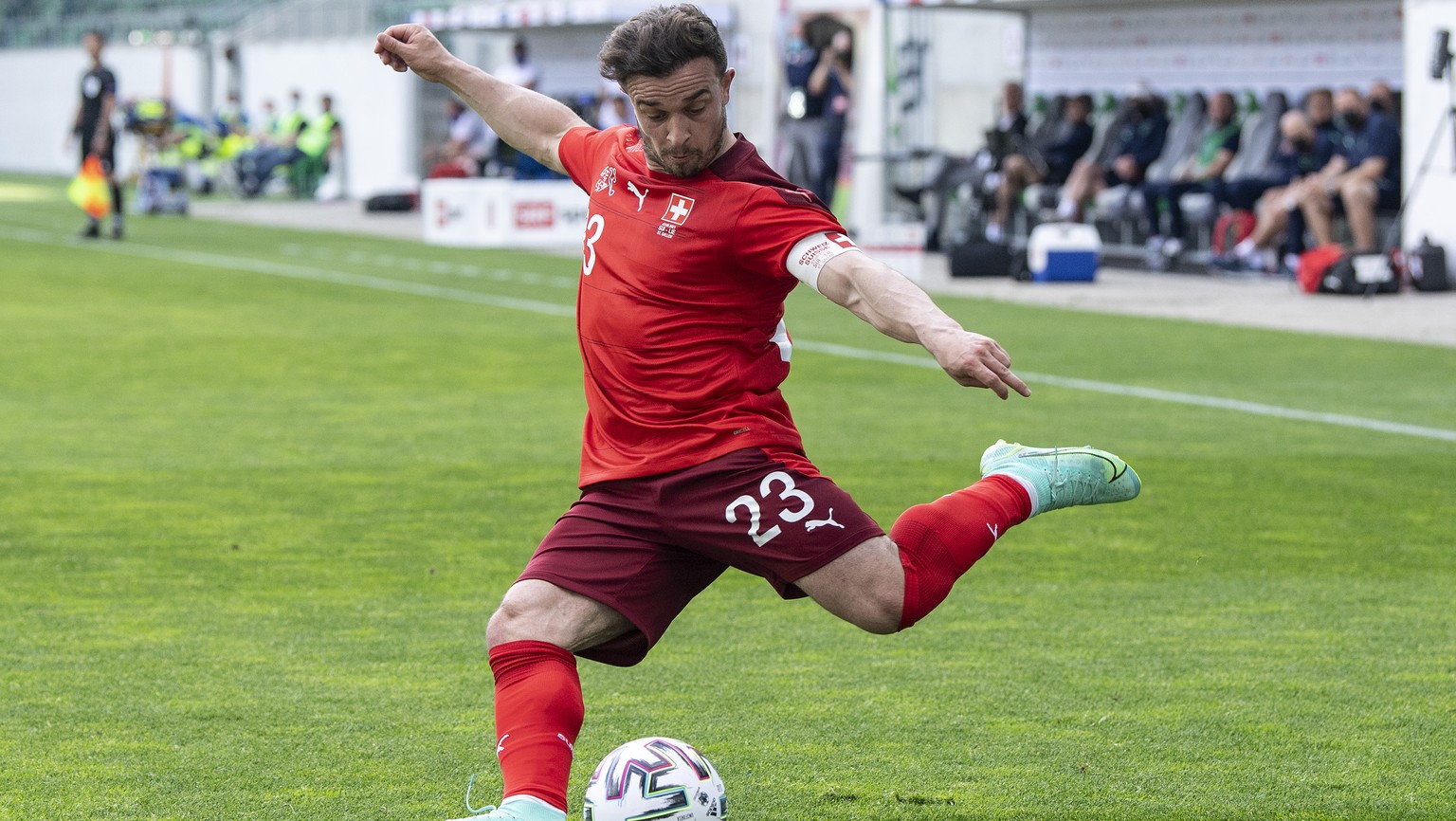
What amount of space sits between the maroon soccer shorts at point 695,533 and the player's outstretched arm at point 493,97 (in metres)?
1.03

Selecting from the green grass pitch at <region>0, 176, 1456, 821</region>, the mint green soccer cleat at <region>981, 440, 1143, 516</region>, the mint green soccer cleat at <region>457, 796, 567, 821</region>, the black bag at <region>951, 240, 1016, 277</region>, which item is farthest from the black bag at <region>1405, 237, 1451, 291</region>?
the mint green soccer cleat at <region>457, 796, 567, 821</region>

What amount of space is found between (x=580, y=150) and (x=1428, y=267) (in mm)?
15273

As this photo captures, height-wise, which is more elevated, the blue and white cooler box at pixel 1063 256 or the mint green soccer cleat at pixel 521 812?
the blue and white cooler box at pixel 1063 256

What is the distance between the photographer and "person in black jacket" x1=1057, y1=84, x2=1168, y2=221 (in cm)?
2217

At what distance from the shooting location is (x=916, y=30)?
2375cm

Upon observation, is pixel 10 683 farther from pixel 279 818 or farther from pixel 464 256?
pixel 464 256

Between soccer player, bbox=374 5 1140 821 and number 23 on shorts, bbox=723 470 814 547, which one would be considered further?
number 23 on shorts, bbox=723 470 814 547


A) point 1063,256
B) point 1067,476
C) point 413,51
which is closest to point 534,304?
point 1063,256

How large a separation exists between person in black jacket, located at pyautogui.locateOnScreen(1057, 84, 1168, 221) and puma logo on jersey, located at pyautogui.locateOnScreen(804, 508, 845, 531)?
1849 cm

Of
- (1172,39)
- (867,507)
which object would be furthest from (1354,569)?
(1172,39)

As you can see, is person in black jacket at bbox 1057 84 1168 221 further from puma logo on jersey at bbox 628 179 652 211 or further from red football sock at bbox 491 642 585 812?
red football sock at bbox 491 642 585 812

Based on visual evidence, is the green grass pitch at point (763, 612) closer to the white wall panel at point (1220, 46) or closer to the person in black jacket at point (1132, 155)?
the white wall panel at point (1220, 46)

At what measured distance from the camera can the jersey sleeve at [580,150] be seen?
4703 mm

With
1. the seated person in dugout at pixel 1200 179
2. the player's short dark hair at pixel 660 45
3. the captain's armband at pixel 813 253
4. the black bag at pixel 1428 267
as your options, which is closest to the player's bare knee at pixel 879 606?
the captain's armband at pixel 813 253
